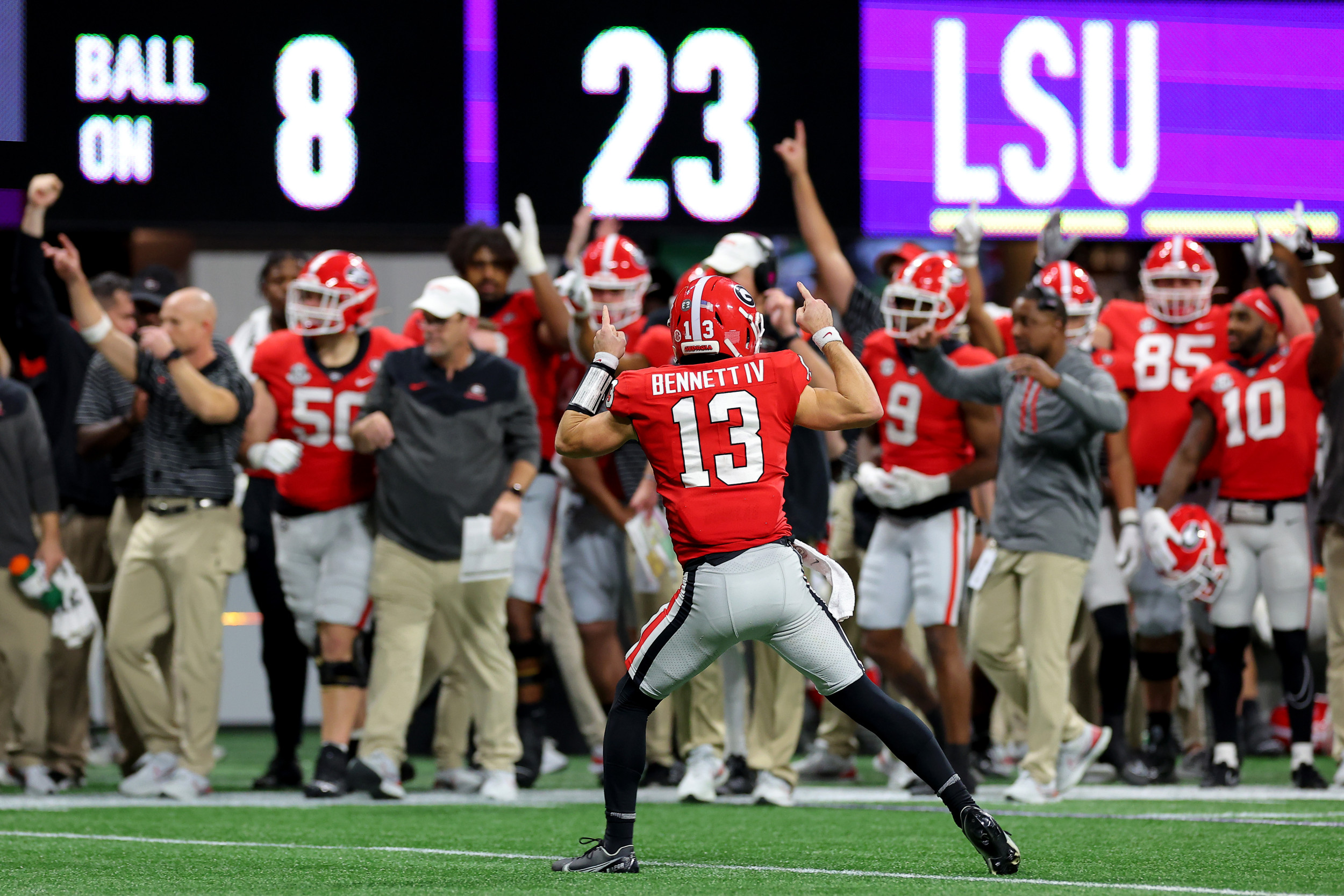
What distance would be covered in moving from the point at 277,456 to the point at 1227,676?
4.14m

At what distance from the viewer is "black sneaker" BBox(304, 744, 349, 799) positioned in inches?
301

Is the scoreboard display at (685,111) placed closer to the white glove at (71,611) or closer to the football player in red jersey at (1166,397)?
the football player in red jersey at (1166,397)

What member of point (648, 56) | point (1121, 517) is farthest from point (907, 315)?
point (648, 56)

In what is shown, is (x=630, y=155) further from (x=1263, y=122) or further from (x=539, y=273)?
(x=1263, y=122)

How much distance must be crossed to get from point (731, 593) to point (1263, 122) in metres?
5.58

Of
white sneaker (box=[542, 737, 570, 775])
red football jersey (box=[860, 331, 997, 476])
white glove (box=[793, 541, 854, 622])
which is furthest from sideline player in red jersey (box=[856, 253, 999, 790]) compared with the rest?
white glove (box=[793, 541, 854, 622])

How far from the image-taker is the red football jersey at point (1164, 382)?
28.5ft

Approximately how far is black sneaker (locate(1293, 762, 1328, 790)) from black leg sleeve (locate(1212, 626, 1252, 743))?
1.00ft

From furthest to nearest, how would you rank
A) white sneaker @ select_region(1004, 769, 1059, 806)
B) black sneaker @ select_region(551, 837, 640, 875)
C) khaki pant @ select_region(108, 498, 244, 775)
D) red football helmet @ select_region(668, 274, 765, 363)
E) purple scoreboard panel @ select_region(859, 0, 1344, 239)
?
purple scoreboard panel @ select_region(859, 0, 1344, 239)
khaki pant @ select_region(108, 498, 244, 775)
white sneaker @ select_region(1004, 769, 1059, 806)
red football helmet @ select_region(668, 274, 765, 363)
black sneaker @ select_region(551, 837, 640, 875)

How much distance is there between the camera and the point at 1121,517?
8203mm

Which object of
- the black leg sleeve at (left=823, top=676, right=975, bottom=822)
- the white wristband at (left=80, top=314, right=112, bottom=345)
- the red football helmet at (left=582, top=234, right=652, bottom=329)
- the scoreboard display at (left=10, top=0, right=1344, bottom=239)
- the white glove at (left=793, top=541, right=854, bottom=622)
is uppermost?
the scoreboard display at (left=10, top=0, right=1344, bottom=239)

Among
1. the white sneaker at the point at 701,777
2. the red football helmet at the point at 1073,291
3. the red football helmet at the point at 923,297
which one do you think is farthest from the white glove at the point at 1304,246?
the white sneaker at the point at 701,777

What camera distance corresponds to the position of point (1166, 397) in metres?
8.70

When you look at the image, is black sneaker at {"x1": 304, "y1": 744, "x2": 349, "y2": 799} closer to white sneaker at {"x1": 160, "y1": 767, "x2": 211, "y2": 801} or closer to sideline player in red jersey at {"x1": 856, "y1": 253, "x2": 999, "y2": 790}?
white sneaker at {"x1": 160, "y1": 767, "x2": 211, "y2": 801}
